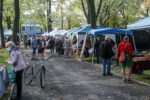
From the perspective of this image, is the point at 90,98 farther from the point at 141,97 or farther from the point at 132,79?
the point at 132,79

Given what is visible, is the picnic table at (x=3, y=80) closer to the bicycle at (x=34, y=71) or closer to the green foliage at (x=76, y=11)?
the bicycle at (x=34, y=71)

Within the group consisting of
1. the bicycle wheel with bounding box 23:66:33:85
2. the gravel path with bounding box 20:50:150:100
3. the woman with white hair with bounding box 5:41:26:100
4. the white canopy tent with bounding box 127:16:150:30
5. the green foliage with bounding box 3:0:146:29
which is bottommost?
the gravel path with bounding box 20:50:150:100

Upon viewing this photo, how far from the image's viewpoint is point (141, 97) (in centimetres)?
707

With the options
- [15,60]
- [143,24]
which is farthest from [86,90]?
[143,24]

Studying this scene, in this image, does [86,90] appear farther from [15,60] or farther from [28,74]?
[15,60]

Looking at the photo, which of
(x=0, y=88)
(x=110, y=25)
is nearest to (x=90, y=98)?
(x=0, y=88)

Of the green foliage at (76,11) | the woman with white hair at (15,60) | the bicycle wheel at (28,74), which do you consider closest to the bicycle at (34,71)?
the bicycle wheel at (28,74)

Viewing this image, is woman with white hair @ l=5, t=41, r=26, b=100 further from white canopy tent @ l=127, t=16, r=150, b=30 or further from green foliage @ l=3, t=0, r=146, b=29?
green foliage @ l=3, t=0, r=146, b=29

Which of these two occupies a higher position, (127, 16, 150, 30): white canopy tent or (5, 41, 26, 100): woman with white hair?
(127, 16, 150, 30): white canopy tent

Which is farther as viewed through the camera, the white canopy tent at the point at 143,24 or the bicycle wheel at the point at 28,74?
the white canopy tent at the point at 143,24

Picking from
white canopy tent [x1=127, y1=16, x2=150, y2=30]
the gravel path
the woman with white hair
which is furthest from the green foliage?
the woman with white hair

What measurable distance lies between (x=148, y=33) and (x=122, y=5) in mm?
11803

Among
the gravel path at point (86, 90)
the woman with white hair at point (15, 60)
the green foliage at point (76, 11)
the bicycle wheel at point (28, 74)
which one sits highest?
the green foliage at point (76, 11)

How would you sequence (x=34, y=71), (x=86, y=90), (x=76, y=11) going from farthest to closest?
(x=76, y=11) < (x=34, y=71) < (x=86, y=90)
